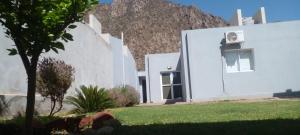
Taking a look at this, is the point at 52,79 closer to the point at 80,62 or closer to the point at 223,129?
the point at 223,129

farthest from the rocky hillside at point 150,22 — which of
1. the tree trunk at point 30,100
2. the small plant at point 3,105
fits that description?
the tree trunk at point 30,100

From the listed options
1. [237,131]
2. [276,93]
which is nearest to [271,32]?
[276,93]

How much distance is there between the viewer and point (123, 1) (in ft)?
251

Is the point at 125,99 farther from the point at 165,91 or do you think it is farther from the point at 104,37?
the point at 165,91

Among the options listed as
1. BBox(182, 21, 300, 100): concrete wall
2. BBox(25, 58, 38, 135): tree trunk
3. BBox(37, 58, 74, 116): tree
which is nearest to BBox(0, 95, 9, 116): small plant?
BBox(37, 58, 74, 116): tree

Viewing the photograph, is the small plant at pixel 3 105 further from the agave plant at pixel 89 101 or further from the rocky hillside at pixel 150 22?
the rocky hillside at pixel 150 22

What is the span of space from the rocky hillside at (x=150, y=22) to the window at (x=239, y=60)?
35.8 meters

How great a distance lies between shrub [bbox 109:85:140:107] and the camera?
872 inches

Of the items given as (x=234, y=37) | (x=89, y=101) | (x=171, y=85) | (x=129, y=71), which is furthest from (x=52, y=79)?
(x=129, y=71)

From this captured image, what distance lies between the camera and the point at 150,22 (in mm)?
67562

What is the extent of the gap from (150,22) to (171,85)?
1370 inches

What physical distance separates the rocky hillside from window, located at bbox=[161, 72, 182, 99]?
26456mm

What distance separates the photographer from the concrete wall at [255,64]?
24391 mm

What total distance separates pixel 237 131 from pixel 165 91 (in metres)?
26.1
